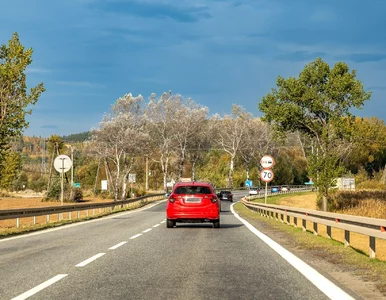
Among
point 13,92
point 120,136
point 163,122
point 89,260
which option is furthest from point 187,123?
point 89,260

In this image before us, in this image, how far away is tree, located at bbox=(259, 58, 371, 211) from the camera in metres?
49.7

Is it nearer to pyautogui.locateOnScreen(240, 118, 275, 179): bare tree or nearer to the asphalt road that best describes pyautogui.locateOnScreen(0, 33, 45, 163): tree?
the asphalt road

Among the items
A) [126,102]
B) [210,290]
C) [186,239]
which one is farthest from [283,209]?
[126,102]

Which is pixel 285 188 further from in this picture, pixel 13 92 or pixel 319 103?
pixel 13 92

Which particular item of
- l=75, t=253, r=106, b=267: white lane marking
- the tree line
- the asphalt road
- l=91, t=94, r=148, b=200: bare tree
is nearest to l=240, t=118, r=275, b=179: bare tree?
the tree line

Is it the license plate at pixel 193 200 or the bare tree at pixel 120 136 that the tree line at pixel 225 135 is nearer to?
the bare tree at pixel 120 136

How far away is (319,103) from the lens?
162 feet

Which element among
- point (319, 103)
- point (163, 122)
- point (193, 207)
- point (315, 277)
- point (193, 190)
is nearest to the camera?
point (315, 277)

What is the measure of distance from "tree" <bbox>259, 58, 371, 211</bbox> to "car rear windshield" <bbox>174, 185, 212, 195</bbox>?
31119mm

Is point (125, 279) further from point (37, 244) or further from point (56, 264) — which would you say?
point (37, 244)

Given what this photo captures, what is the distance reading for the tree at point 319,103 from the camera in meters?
49.7

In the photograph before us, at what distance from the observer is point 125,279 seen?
738cm

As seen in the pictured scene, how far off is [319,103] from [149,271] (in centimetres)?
4324

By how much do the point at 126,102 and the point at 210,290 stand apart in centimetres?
6980
